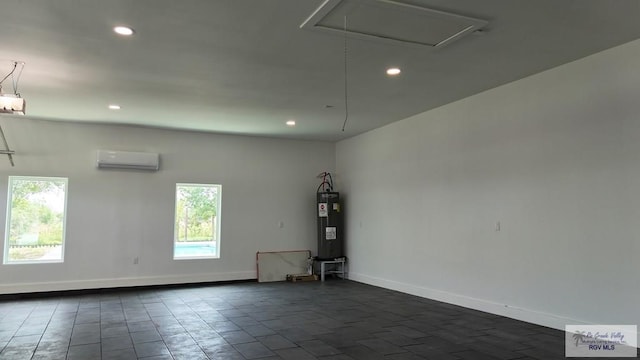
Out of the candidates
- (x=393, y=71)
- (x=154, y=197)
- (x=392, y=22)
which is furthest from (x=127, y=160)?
(x=392, y=22)

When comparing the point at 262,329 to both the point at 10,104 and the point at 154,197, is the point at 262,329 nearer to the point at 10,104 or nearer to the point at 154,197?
the point at 10,104

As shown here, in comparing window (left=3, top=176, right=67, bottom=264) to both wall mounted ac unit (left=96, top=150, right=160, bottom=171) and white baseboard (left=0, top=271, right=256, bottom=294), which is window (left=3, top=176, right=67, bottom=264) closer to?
white baseboard (left=0, top=271, right=256, bottom=294)

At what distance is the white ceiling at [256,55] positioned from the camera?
3.49 meters

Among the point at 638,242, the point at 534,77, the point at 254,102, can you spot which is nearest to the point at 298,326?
the point at 254,102

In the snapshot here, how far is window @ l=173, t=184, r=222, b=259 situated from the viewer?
330 inches

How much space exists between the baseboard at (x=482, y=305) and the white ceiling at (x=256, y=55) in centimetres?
273

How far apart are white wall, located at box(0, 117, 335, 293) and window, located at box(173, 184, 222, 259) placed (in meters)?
0.14

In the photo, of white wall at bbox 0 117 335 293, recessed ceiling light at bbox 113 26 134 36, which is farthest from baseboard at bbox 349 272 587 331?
Answer: recessed ceiling light at bbox 113 26 134 36

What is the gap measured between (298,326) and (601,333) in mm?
3112

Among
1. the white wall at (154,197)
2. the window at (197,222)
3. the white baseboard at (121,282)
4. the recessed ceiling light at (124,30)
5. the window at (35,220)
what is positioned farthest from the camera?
the window at (197,222)

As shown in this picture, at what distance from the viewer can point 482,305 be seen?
577 centimetres

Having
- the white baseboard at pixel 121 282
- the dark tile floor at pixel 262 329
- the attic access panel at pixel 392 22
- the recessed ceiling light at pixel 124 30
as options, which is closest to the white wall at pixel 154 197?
the white baseboard at pixel 121 282

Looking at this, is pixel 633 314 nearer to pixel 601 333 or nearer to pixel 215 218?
pixel 601 333

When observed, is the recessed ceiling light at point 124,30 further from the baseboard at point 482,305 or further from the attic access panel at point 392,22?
the baseboard at point 482,305
